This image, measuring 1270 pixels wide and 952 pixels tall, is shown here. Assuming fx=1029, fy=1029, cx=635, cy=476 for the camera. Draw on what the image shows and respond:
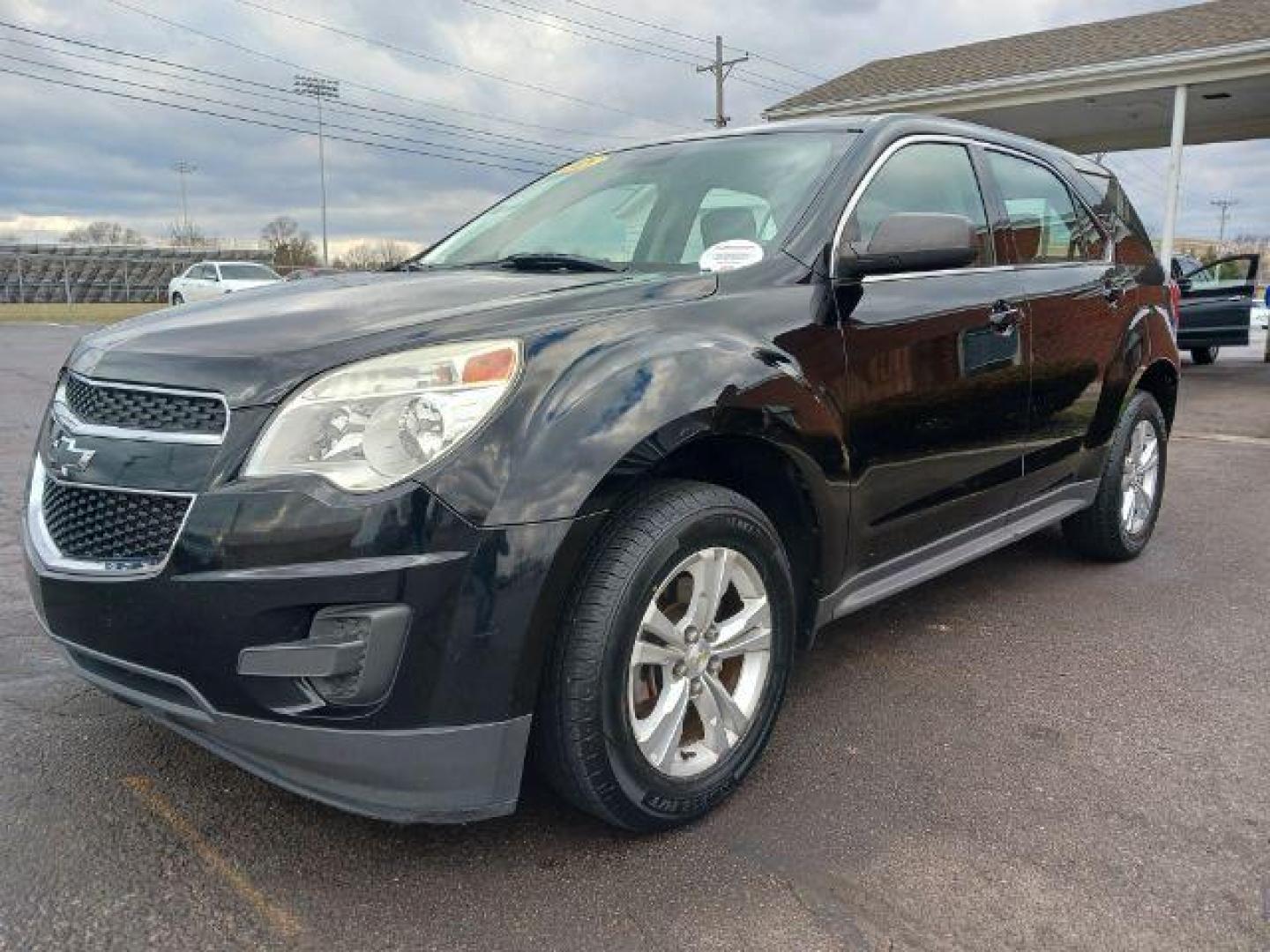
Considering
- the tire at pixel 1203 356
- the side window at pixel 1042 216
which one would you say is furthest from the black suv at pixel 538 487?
the tire at pixel 1203 356

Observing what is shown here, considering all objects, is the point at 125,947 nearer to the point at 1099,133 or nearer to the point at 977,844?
the point at 977,844

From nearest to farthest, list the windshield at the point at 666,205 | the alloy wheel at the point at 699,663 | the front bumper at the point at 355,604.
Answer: the front bumper at the point at 355,604 < the alloy wheel at the point at 699,663 < the windshield at the point at 666,205

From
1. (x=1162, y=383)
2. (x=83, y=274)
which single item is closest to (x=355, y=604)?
(x=1162, y=383)

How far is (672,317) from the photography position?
242 centimetres

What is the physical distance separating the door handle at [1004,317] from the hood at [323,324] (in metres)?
1.29

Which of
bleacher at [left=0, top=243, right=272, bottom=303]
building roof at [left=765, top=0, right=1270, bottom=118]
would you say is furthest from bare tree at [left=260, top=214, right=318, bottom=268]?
building roof at [left=765, top=0, right=1270, bottom=118]

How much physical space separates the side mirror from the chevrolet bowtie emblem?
1927 millimetres

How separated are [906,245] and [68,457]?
2.15m

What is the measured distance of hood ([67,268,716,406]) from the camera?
207 cm

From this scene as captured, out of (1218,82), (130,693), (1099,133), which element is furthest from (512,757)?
(1099,133)

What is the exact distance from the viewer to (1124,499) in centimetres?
455

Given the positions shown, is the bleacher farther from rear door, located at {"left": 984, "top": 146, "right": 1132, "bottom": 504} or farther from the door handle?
the door handle

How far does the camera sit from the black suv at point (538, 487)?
1.96 metres

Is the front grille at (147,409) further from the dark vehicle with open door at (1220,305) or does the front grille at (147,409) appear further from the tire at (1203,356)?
the tire at (1203,356)
